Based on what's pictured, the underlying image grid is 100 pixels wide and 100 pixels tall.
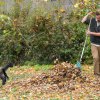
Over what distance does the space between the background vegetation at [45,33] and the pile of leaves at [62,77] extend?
3917 mm

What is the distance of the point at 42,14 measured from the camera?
1523 cm

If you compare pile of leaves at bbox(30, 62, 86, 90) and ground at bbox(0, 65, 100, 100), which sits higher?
pile of leaves at bbox(30, 62, 86, 90)

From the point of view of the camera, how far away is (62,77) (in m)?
10.9

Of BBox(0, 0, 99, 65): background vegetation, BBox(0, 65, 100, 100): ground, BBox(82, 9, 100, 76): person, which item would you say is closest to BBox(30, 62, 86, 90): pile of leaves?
BBox(0, 65, 100, 100): ground

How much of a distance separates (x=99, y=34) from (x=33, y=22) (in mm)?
3882

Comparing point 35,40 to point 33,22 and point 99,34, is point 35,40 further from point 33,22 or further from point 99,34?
point 99,34

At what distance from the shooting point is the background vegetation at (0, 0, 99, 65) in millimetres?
15227

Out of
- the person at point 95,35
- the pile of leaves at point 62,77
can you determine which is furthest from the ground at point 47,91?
the person at point 95,35

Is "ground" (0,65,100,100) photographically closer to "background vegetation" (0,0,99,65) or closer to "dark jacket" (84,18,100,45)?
"dark jacket" (84,18,100,45)

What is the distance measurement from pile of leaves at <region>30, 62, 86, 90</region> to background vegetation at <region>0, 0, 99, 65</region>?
392 centimetres

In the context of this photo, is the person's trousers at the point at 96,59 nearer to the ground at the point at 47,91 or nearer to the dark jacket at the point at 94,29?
the dark jacket at the point at 94,29

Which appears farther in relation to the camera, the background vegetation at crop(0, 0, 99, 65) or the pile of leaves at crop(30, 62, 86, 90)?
the background vegetation at crop(0, 0, 99, 65)

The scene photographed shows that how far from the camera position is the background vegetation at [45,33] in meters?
15.2

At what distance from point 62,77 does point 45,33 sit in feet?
14.9
